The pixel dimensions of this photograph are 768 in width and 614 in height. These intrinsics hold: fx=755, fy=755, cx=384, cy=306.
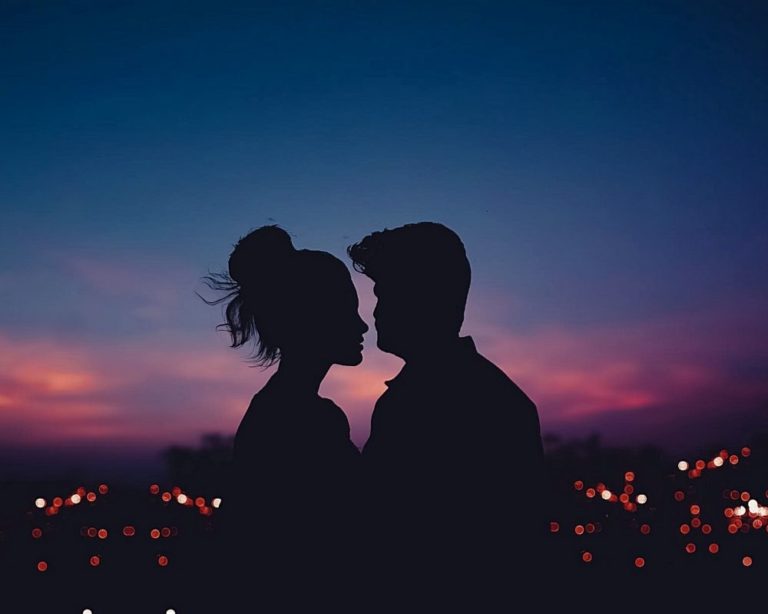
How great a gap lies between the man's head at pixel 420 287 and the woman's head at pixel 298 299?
0.72 metres

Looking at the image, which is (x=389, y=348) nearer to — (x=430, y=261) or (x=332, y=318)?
(x=430, y=261)

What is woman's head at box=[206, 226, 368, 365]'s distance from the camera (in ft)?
10.9

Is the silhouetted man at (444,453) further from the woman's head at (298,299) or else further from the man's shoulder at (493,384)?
the woman's head at (298,299)

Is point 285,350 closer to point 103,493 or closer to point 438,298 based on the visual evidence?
point 438,298

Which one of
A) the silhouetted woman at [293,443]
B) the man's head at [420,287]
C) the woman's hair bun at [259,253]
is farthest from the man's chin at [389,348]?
the woman's hair bun at [259,253]

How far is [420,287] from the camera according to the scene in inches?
101

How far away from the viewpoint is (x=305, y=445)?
3.17m

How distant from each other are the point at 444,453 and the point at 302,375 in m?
1.15

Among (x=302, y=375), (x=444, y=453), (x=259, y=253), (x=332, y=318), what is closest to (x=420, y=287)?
(x=444, y=453)

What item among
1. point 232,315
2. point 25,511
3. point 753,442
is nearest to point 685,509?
point 753,442

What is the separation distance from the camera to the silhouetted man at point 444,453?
90.9 inches

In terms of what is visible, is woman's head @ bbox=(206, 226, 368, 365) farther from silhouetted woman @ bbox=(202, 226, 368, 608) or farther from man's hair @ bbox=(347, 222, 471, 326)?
man's hair @ bbox=(347, 222, 471, 326)

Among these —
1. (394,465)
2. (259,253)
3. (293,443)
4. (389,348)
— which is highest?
(259,253)

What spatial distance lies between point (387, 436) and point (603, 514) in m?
20.6
